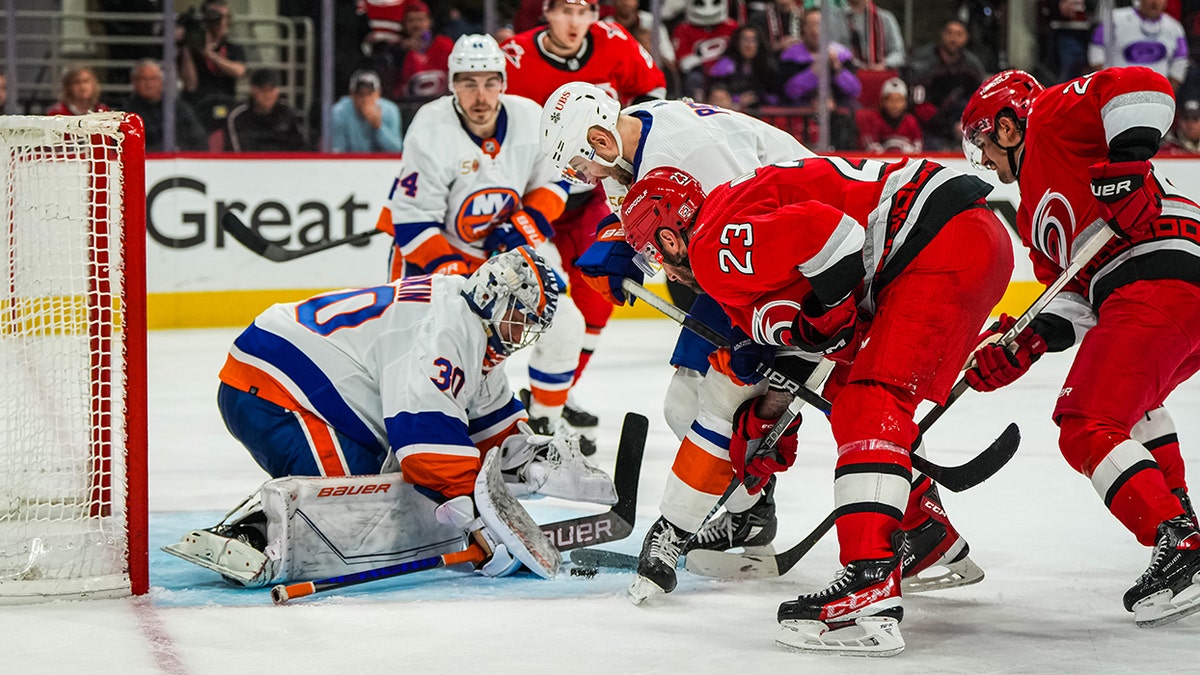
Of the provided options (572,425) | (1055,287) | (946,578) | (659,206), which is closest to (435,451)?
(659,206)

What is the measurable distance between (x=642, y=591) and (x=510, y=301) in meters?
0.63

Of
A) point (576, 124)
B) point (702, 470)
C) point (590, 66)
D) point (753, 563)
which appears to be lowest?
point (753, 563)

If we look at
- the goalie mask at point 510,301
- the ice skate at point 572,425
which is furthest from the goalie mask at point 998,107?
the ice skate at point 572,425

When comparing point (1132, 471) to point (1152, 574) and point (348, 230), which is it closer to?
point (1152, 574)

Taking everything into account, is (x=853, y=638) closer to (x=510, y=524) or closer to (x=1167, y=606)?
(x=1167, y=606)

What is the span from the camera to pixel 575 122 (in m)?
2.94

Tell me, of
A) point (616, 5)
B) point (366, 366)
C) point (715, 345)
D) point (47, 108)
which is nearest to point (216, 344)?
point (47, 108)

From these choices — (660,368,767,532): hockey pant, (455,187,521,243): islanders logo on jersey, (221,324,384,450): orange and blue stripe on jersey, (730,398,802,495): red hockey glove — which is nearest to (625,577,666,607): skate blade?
(660,368,767,532): hockey pant

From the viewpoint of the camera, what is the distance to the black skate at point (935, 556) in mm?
2828

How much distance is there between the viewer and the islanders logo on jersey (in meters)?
4.48

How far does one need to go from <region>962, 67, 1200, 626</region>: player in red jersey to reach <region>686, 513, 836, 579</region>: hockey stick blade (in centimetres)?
49

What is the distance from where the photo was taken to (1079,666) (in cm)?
236

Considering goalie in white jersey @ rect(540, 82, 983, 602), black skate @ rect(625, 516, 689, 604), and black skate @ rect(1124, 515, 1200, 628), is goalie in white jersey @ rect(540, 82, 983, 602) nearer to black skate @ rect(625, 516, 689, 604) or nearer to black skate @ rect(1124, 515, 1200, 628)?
black skate @ rect(625, 516, 689, 604)

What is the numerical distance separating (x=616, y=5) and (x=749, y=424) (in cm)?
483
